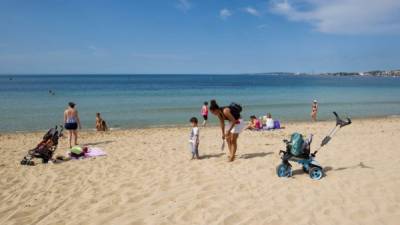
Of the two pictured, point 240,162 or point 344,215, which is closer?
point 344,215

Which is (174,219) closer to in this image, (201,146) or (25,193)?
(25,193)

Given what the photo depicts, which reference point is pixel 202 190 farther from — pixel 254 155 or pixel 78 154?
pixel 78 154

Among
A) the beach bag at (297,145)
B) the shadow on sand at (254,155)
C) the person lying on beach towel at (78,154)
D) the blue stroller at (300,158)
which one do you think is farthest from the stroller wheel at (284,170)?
the person lying on beach towel at (78,154)

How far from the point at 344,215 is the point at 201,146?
21.2 feet

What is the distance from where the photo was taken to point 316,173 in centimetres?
696

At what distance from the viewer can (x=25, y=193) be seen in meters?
6.62

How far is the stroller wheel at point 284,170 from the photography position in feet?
23.5

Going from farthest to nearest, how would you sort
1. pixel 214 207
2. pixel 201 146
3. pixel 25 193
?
pixel 201 146
pixel 25 193
pixel 214 207

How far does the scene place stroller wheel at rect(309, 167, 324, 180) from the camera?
694 centimetres

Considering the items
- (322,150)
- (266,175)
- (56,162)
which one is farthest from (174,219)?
(322,150)

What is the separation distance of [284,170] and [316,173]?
617 millimetres

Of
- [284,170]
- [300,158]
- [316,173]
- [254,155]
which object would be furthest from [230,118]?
[316,173]

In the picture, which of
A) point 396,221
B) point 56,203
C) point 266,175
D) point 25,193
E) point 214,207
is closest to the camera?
point 396,221

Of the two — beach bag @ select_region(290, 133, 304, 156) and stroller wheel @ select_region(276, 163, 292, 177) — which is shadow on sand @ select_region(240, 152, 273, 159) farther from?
beach bag @ select_region(290, 133, 304, 156)
